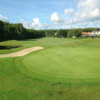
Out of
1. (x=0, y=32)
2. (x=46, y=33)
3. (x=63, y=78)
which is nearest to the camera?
(x=63, y=78)

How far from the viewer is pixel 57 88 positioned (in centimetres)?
424

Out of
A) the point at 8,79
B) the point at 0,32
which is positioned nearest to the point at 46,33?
the point at 0,32

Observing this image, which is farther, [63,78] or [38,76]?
[38,76]

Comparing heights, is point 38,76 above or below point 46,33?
below

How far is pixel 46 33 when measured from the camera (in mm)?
130375

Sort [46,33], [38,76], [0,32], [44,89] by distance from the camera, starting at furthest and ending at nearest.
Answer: [46,33]
[0,32]
[38,76]
[44,89]

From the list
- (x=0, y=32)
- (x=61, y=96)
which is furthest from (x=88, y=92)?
(x=0, y=32)

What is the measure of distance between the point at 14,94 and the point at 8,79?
4.91ft

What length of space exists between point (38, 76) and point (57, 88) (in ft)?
4.35

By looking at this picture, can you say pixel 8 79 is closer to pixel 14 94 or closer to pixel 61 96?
pixel 14 94

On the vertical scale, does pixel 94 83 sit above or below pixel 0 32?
below

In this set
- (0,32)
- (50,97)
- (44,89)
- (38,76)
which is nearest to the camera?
(50,97)

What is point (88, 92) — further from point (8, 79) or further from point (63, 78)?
point (8, 79)

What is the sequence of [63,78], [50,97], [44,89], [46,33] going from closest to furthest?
[50,97] < [44,89] < [63,78] < [46,33]
